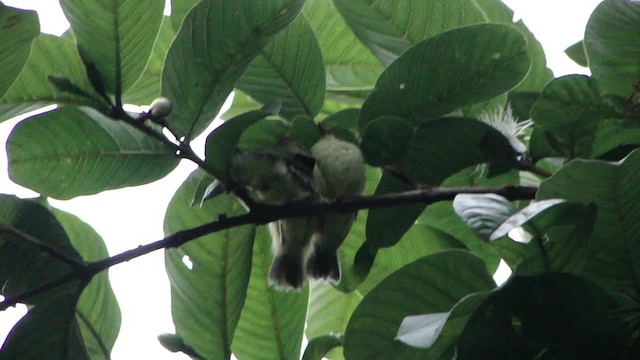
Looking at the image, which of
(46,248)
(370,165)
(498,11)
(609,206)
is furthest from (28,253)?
(498,11)

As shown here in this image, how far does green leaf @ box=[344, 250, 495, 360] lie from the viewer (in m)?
1.01

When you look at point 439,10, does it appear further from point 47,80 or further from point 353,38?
point 47,80

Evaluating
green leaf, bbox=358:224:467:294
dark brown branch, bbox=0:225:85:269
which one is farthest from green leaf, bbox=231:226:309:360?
dark brown branch, bbox=0:225:85:269

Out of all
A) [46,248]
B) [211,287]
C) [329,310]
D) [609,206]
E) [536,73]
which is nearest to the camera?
[609,206]

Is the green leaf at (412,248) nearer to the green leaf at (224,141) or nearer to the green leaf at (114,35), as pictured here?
the green leaf at (224,141)

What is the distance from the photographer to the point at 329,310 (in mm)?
1574

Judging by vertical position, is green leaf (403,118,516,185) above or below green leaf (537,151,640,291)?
above

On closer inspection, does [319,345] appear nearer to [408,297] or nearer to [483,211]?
[408,297]

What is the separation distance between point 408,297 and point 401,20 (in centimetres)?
44

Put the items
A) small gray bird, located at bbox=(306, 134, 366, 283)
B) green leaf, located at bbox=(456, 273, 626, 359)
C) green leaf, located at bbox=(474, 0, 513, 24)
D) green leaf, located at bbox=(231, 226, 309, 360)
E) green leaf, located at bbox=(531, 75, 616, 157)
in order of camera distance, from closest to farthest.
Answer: green leaf, located at bbox=(456, 273, 626, 359), green leaf, located at bbox=(531, 75, 616, 157), small gray bird, located at bbox=(306, 134, 366, 283), green leaf, located at bbox=(231, 226, 309, 360), green leaf, located at bbox=(474, 0, 513, 24)

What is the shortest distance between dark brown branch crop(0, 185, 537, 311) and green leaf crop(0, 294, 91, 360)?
0.05 m

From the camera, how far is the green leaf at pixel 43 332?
3.50 ft

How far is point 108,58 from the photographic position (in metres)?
1.07

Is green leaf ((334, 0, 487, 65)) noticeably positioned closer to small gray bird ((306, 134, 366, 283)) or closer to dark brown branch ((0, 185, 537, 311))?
small gray bird ((306, 134, 366, 283))
